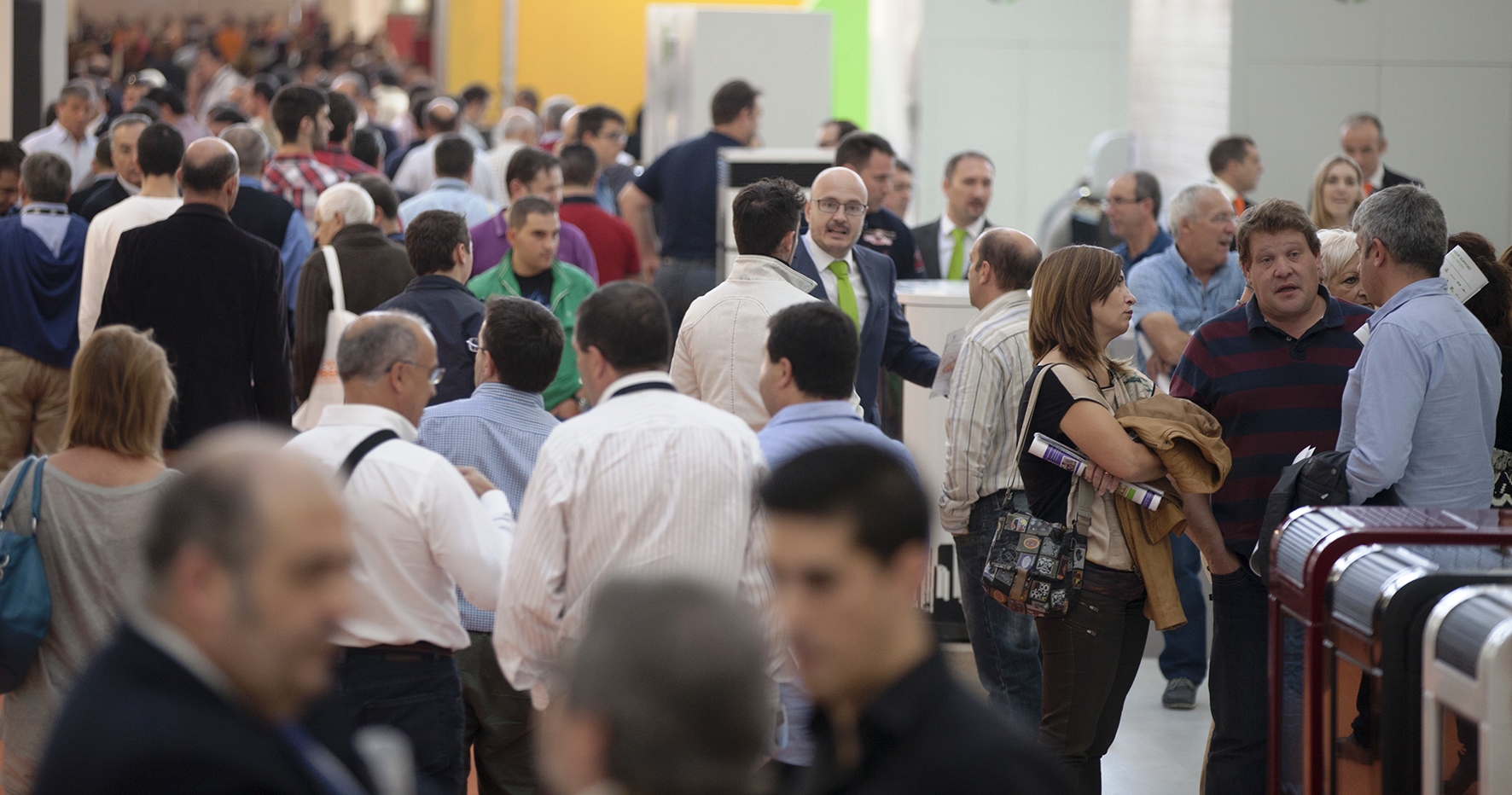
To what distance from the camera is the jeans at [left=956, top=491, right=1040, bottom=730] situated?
4.09 meters

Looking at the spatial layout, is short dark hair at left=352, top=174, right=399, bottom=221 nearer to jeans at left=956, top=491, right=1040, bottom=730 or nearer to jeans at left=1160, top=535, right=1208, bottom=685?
jeans at left=956, top=491, right=1040, bottom=730

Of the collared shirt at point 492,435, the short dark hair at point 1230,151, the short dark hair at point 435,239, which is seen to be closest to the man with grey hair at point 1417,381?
the collared shirt at point 492,435

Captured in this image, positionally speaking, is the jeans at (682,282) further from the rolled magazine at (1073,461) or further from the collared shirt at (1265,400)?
the rolled magazine at (1073,461)

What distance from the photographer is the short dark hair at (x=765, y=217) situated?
14.0 feet

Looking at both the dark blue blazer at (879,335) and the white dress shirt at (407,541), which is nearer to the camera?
the white dress shirt at (407,541)

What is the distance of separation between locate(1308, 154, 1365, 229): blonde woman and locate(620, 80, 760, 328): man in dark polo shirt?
2582 mm

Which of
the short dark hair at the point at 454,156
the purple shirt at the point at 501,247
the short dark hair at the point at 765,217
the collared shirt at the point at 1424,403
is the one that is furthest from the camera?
the short dark hair at the point at 454,156

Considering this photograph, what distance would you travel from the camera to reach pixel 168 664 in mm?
1509

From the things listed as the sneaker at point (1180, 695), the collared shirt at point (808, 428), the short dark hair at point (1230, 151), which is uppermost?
the short dark hair at point (1230, 151)

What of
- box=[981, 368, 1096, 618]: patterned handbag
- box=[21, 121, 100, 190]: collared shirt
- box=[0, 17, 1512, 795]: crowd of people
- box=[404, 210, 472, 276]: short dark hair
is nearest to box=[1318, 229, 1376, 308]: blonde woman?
box=[0, 17, 1512, 795]: crowd of people

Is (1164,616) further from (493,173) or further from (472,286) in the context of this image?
(493,173)

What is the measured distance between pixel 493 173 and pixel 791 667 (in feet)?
22.8

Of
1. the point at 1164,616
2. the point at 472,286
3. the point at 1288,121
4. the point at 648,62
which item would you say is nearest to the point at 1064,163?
the point at 1288,121

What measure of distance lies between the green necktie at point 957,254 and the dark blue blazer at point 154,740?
5911 mm
